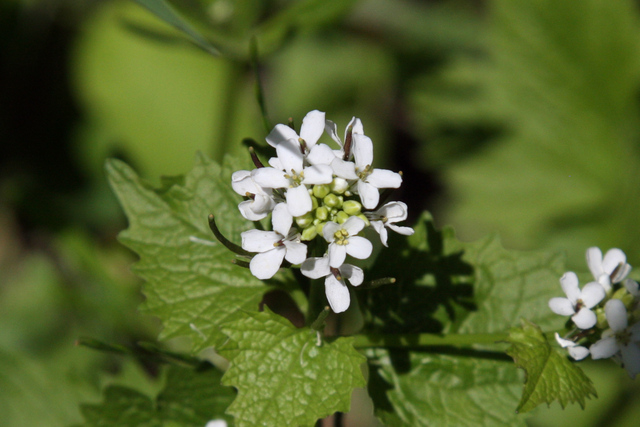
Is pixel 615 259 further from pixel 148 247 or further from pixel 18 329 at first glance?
pixel 18 329

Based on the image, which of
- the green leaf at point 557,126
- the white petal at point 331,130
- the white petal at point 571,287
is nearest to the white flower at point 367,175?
the white petal at point 331,130

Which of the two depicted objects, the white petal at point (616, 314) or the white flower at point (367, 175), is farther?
the white petal at point (616, 314)

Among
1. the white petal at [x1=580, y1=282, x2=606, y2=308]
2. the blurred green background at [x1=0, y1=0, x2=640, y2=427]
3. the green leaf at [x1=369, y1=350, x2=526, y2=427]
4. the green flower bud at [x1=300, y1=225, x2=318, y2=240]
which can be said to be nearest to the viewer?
the green flower bud at [x1=300, y1=225, x2=318, y2=240]

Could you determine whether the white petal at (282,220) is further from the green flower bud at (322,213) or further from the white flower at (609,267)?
the white flower at (609,267)

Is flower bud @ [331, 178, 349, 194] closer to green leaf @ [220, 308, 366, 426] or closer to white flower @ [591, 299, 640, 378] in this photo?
green leaf @ [220, 308, 366, 426]

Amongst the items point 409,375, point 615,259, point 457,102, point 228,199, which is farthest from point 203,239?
point 457,102

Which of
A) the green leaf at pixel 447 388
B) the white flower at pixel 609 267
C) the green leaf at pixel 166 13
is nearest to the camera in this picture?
the white flower at pixel 609 267

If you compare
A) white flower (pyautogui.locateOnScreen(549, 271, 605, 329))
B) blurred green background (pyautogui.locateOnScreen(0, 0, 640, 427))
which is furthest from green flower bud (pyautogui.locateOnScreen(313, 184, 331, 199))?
blurred green background (pyautogui.locateOnScreen(0, 0, 640, 427))

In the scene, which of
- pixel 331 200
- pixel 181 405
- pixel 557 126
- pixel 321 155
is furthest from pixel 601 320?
pixel 557 126
